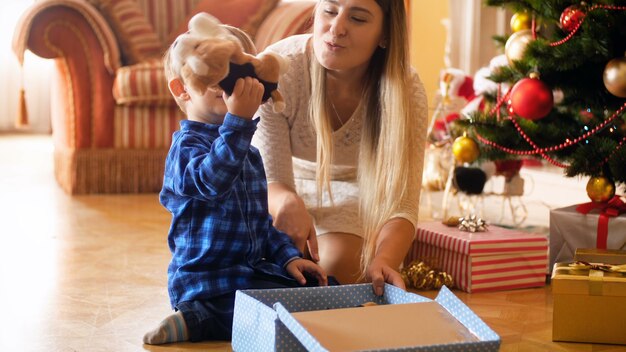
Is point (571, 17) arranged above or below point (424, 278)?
above

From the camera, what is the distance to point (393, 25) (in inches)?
67.7

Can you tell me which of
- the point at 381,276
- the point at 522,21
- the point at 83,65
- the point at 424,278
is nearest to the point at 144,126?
the point at 83,65

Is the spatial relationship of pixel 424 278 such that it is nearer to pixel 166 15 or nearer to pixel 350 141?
pixel 350 141

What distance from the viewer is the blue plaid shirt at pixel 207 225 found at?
1.49 m

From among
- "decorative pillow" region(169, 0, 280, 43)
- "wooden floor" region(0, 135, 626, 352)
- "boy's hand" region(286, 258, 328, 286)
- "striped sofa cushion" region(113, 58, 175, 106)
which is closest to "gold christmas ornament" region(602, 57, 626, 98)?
"wooden floor" region(0, 135, 626, 352)

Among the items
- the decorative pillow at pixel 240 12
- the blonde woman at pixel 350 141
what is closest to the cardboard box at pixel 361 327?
the blonde woman at pixel 350 141

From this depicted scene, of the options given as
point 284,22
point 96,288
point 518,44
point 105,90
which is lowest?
point 96,288

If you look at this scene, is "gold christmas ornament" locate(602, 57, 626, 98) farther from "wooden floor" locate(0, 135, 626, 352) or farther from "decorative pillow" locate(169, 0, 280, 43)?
"decorative pillow" locate(169, 0, 280, 43)

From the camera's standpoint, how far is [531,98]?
213 cm

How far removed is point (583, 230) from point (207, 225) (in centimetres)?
96

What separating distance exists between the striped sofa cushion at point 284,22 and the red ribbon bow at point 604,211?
4.97 feet

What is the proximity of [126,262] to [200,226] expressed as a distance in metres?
0.68

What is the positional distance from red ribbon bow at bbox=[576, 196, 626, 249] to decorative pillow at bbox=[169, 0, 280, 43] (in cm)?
186

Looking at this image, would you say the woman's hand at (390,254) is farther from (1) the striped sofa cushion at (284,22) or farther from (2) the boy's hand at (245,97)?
(1) the striped sofa cushion at (284,22)
